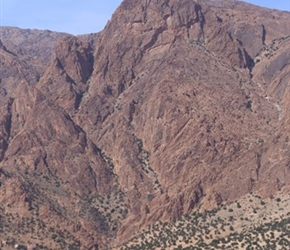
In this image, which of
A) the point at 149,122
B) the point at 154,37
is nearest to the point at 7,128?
the point at 149,122

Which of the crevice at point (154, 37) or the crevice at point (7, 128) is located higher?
the crevice at point (154, 37)

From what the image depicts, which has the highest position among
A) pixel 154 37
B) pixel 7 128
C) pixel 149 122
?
pixel 154 37

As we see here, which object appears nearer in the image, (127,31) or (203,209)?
(203,209)

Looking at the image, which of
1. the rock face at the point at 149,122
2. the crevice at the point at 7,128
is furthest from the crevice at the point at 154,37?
the crevice at the point at 7,128

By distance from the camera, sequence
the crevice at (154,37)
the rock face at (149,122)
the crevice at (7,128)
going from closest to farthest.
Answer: the rock face at (149,122), the crevice at (7,128), the crevice at (154,37)

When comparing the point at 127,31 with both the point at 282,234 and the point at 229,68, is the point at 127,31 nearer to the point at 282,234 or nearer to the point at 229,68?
the point at 229,68

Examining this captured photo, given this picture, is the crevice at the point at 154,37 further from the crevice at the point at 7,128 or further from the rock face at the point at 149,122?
the crevice at the point at 7,128

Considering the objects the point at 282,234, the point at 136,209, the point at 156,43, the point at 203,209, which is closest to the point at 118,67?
the point at 156,43

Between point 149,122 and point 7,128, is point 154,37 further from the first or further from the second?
point 7,128

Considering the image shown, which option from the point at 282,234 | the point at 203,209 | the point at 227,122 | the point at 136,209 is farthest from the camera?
the point at 227,122
